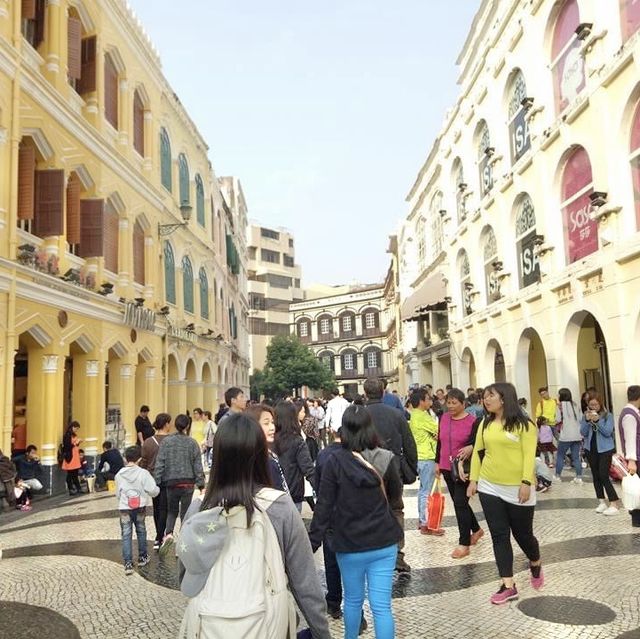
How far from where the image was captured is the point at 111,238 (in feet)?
52.0

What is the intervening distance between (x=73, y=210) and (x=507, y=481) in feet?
39.0

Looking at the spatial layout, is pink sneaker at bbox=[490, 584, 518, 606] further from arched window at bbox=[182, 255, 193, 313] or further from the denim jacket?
arched window at bbox=[182, 255, 193, 313]

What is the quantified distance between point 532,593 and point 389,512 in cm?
222

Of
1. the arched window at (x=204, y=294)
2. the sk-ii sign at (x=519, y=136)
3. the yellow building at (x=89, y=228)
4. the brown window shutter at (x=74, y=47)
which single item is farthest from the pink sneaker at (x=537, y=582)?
the arched window at (x=204, y=294)

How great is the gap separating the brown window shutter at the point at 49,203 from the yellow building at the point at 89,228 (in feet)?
0.08

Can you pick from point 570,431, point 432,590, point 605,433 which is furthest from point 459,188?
point 432,590

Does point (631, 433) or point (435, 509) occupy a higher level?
point (631, 433)

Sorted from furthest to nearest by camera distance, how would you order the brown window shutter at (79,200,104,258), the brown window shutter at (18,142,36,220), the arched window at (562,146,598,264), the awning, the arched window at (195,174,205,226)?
the awning, the arched window at (195,174,205,226), the brown window shutter at (79,200,104,258), the arched window at (562,146,598,264), the brown window shutter at (18,142,36,220)

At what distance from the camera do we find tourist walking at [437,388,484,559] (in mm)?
6250

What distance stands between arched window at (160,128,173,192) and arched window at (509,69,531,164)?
423 inches

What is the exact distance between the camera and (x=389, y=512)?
3.63 metres

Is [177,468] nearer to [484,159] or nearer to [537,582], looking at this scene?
[537,582]

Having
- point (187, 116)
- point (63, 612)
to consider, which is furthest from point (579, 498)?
point (187, 116)

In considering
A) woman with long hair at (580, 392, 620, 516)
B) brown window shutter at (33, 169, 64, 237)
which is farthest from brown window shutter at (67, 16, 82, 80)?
woman with long hair at (580, 392, 620, 516)
